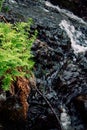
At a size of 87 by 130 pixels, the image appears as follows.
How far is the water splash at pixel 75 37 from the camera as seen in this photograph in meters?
10.1

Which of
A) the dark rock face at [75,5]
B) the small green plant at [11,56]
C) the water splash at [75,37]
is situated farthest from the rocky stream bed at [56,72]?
the dark rock face at [75,5]

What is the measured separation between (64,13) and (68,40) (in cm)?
281

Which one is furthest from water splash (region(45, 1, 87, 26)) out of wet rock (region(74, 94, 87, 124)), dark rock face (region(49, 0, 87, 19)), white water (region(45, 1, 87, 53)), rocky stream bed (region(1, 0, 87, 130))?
wet rock (region(74, 94, 87, 124))

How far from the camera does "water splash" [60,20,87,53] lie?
33.0 feet

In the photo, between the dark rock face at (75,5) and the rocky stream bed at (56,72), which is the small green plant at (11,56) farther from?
the dark rock face at (75,5)

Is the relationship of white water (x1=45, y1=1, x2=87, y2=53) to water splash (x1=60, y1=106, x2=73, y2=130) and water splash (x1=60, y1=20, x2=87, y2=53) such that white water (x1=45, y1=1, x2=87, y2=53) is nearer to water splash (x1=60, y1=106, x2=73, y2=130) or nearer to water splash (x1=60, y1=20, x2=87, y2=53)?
water splash (x1=60, y1=20, x2=87, y2=53)

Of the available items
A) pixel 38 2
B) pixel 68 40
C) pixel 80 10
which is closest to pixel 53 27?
pixel 68 40

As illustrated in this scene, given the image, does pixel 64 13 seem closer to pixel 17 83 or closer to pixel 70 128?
pixel 70 128

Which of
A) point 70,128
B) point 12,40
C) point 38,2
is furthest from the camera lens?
point 38,2

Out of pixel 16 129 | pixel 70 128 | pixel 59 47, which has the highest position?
pixel 59 47

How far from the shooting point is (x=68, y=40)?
9.73 m

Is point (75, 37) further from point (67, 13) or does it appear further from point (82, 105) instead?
point (82, 105)

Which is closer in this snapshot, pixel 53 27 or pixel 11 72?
pixel 11 72

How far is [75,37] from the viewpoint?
10.5 metres
